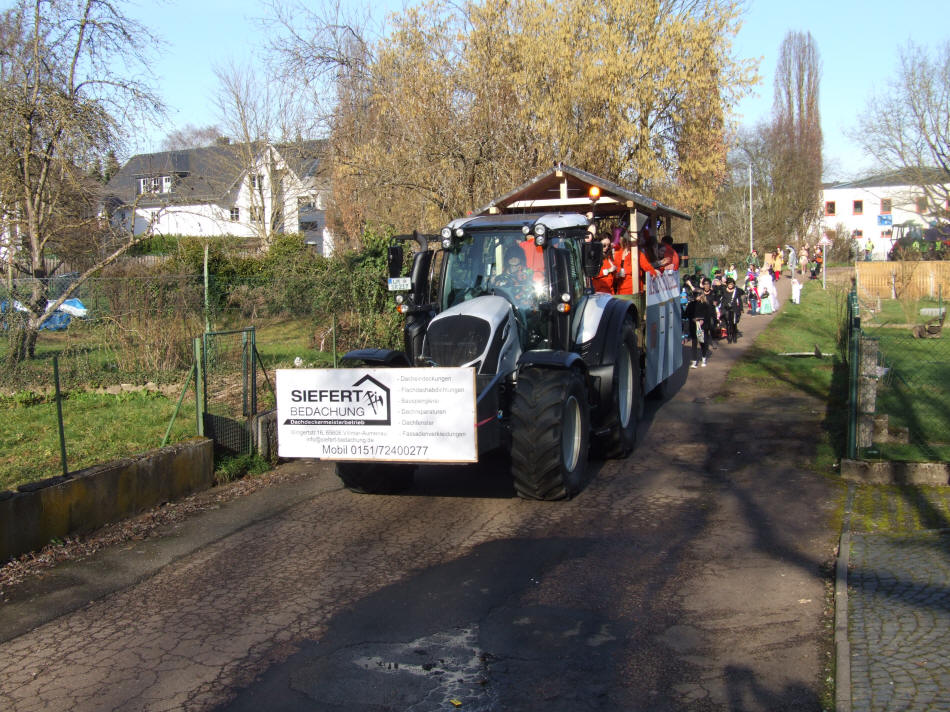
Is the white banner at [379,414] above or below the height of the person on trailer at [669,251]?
below

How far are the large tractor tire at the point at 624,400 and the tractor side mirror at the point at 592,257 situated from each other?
97 centimetres

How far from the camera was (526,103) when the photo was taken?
20.4 m

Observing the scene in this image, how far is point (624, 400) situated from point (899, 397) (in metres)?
5.26

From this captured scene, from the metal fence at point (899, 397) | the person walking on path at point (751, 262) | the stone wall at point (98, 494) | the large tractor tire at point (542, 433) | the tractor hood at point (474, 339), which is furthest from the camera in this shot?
the person walking on path at point (751, 262)

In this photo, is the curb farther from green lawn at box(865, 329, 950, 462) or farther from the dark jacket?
the dark jacket

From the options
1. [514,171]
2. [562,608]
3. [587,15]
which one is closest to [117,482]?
[562,608]

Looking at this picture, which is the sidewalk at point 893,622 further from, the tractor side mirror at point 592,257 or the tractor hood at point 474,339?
→ the tractor side mirror at point 592,257

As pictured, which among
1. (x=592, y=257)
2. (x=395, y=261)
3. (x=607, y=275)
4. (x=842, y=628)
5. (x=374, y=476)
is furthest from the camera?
(x=607, y=275)

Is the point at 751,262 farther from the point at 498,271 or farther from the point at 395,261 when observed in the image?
the point at 395,261

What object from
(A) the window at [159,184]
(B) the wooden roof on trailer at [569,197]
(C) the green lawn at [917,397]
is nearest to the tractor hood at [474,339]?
(C) the green lawn at [917,397]

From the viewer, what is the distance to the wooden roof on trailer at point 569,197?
40.4 feet

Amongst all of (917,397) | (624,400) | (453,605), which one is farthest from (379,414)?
(917,397)

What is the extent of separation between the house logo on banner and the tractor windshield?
1911 millimetres

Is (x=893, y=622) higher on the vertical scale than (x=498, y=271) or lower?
lower
